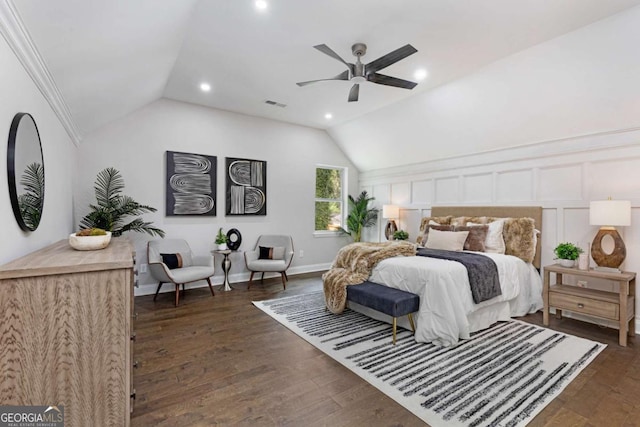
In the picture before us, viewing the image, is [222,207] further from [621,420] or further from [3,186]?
[621,420]

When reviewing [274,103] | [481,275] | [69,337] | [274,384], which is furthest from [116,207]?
[481,275]

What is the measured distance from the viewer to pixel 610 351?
285 centimetres

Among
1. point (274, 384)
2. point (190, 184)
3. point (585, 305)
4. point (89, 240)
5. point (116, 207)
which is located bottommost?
point (274, 384)

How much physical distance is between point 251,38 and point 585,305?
175 inches

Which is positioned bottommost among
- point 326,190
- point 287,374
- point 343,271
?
point 287,374

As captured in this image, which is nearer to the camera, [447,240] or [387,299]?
[387,299]

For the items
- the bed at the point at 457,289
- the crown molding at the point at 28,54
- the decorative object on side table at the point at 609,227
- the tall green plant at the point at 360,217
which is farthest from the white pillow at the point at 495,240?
the crown molding at the point at 28,54

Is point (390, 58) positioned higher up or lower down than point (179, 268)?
higher up

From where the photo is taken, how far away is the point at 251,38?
3170 mm

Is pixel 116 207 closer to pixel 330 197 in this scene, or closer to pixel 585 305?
pixel 330 197

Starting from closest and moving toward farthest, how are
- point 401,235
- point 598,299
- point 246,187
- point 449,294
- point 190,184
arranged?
point 449,294 < point 598,299 < point 190,184 < point 246,187 < point 401,235

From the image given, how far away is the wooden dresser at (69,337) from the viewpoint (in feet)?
4.50

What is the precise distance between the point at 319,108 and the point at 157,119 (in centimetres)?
260

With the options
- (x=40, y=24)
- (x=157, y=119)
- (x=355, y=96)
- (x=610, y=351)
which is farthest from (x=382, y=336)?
(x=157, y=119)
